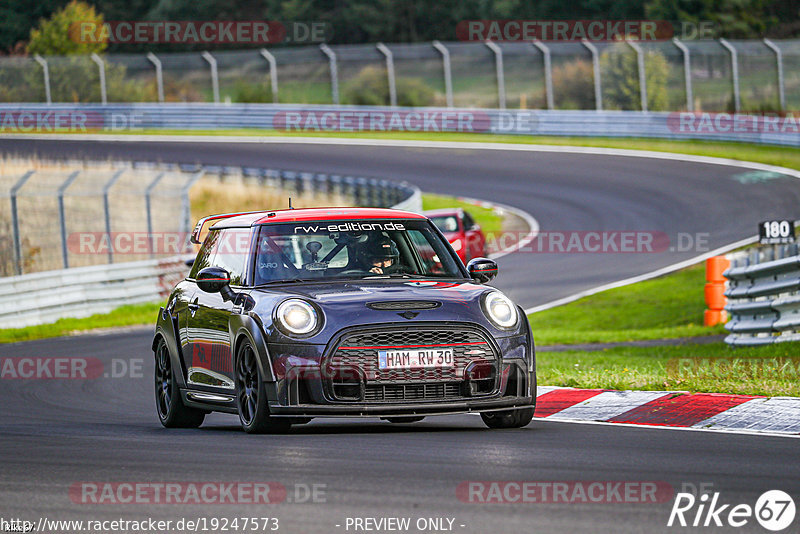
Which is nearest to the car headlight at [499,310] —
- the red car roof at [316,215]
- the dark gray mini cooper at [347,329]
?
the dark gray mini cooper at [347,329]

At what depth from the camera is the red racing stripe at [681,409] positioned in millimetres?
8930

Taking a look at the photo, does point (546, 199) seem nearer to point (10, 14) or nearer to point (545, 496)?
point (545, 496)

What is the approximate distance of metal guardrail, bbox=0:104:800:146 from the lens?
1657 inches

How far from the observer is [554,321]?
69.4 feet

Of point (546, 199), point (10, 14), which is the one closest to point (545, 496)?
point (546, 199)

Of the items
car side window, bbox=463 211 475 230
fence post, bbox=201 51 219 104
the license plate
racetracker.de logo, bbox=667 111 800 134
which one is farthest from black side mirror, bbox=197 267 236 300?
fence post, bbox=201 51 219 104

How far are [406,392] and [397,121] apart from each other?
41.6m

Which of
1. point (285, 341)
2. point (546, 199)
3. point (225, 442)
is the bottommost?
point (546, 199)

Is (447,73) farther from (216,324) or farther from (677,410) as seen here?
(677,410)

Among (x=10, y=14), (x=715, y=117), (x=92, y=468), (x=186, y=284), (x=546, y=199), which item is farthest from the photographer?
(x=10, y=14)

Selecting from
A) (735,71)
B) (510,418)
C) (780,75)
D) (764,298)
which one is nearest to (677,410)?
(510,418)

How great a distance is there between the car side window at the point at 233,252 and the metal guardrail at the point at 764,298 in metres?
6.71

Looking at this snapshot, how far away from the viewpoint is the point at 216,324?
9.45 metres

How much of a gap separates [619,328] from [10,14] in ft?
210
